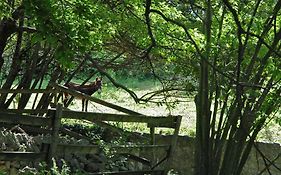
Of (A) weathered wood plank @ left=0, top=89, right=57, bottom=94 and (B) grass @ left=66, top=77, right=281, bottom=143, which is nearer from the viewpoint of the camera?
(A) weathered wood plank @ left=0, top=89, right=57, bottom=94

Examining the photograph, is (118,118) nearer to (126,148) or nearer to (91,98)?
(126,148)

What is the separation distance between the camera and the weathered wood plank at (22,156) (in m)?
6.50

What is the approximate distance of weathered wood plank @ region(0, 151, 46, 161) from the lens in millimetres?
6496

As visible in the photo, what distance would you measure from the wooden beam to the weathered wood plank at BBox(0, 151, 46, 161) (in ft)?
1.85

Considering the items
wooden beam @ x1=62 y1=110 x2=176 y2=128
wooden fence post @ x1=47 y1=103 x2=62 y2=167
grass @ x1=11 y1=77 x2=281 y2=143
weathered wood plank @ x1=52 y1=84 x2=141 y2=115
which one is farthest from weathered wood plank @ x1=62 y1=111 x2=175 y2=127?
grass @ x1=11 y1=77 x2=281 y2=143

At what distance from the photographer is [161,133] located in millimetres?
10344

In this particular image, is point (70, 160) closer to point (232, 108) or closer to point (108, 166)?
point (108, 166)

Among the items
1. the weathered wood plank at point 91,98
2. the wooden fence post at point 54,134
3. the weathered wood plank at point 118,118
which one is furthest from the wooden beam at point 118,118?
the weathered wood plank at point 91,98

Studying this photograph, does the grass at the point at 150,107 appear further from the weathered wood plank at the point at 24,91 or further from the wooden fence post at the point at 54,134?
the wooden fence post at the point at 54,134

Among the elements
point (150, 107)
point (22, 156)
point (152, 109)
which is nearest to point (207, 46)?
point (22, 156)

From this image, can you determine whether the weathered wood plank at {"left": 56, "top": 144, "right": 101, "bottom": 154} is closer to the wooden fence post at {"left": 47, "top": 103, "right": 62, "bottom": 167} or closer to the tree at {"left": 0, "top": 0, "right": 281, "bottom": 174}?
the wooden fence post at {"left": 47, "top": 103, "right": 62, "bottom": 167}

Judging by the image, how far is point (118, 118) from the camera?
727cm

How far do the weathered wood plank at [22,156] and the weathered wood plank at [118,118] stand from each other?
57cm

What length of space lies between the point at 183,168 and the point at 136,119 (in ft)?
8.99
